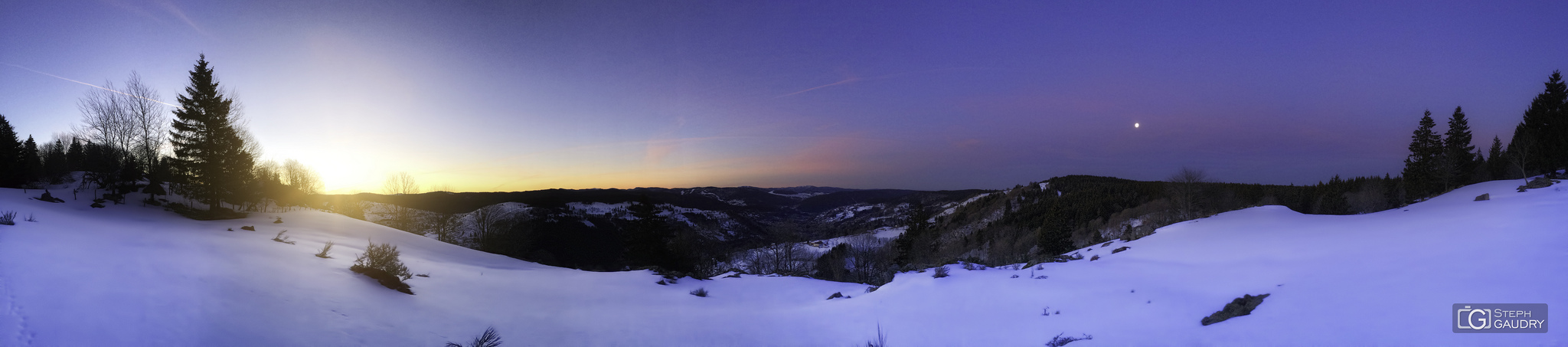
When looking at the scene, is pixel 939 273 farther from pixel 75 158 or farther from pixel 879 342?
pixel 75 158

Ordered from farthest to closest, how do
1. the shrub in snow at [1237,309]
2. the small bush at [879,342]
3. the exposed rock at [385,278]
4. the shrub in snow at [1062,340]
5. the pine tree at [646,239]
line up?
the pine tree at [646,239], the exposed rock at [385,278], the shrub in snow at [1237,309], the shrub in snow at [1062,340], the small bush at [879,342]

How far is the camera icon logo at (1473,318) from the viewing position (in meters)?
5.23

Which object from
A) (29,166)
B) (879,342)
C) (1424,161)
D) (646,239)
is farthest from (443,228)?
(1424,161)

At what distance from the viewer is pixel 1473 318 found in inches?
211

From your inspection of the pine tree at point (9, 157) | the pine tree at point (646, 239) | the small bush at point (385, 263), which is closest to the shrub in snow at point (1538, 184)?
the small bush at point (385, 263)

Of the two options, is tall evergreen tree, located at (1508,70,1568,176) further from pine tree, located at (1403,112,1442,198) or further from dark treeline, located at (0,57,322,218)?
dark treeline, located at (0,57,322,218)

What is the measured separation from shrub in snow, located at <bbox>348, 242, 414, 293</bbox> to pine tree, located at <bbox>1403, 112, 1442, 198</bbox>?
54.5 m

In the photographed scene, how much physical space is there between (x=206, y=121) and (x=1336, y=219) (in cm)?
4510

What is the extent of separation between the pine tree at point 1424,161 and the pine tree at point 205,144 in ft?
229

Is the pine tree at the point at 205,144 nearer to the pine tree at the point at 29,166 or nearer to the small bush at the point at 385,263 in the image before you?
the pine tree at the point at 29,166

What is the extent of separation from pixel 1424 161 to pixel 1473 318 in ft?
157

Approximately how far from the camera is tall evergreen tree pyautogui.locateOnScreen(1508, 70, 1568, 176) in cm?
2786

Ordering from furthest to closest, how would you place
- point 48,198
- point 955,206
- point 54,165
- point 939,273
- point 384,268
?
point 955,206 → point 54,165 → point 48,198 → point 939,273 → point 384,268

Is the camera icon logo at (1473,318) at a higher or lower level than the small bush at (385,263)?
lower
